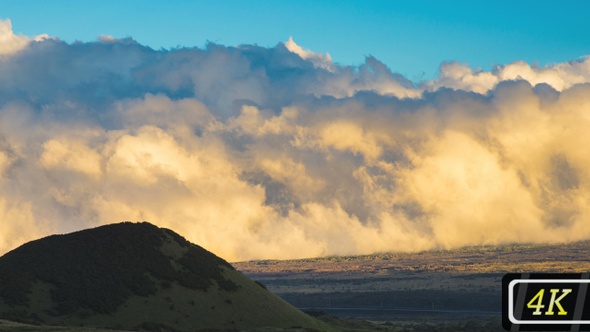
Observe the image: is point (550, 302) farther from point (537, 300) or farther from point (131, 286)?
point (131, 286)

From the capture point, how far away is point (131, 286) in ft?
346

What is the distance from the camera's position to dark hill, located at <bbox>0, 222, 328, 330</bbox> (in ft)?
325

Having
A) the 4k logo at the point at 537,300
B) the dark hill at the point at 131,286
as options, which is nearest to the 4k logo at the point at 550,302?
the 4k logo at the point at 537,300

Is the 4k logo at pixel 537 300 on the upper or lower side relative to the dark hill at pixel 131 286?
lower

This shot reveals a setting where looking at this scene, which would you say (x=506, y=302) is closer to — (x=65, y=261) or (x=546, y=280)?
(x=546, y=280)

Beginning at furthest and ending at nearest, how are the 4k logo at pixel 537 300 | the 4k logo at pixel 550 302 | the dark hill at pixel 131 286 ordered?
the dark hill at pixel 131 286 → the 4k logo at pixel 550 302 → the 4k logo at pixel 537 300

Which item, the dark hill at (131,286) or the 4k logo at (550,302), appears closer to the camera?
the 4k logo at (550,302)

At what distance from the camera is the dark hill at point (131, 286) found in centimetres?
9900

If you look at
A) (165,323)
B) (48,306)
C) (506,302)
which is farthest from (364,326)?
(506,302)

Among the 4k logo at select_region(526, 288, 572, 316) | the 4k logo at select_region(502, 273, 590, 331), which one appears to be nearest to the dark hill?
the 4k logo at select_region(502, 273, 590, 331)

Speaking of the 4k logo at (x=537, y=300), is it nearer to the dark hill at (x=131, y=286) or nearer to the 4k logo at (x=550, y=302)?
the 4k logo at (x=550, y=302)

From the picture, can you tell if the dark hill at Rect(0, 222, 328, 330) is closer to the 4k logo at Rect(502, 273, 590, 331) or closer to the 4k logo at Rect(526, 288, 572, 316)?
the 4k logo at Rect(502, 273, 590, 331)

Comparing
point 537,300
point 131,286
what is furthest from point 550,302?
point 131,286

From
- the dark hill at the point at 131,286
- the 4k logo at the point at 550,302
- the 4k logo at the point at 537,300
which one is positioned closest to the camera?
the 4k logo at the point at 537,300
